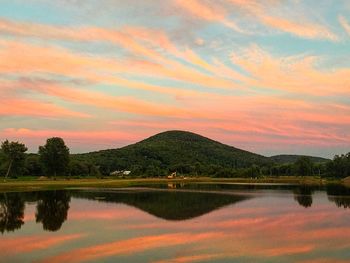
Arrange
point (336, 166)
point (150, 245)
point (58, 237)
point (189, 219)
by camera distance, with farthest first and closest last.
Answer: point (336, 166), point (189, 219), point (58, 237), point (150, 245)

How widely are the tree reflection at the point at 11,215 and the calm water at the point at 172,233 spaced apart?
9cm

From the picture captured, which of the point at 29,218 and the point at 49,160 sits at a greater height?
the point at 49,160

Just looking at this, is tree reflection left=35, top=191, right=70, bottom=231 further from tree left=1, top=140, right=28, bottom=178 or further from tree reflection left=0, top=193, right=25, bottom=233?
tree left=1, top=140, right=28, bottom=178

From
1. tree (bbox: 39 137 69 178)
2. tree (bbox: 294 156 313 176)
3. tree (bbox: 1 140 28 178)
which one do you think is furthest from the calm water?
tree (bbox: 294 156 313 176)

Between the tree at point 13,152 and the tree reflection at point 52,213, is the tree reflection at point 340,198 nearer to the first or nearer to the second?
the tree reflection at point 52,213

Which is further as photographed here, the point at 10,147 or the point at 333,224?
the point at 10,147

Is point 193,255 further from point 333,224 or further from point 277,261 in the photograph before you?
point 333,224

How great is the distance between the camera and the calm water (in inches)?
1025

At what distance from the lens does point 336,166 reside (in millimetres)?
188750

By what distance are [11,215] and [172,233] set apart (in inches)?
826

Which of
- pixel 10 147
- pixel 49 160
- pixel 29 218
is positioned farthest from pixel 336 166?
pixel 29 218

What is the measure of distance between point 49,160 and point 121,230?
332 feet

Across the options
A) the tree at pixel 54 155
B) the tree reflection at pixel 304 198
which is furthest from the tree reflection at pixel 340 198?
the tree at pixel 54 155

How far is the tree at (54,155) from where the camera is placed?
431ft
